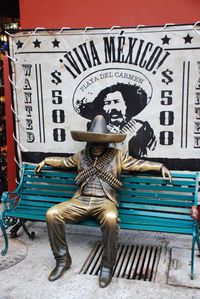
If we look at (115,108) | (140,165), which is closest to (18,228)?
(140,165)

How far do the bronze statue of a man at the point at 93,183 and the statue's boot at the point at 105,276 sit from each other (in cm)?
2

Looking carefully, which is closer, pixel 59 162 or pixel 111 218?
pixel 111 218

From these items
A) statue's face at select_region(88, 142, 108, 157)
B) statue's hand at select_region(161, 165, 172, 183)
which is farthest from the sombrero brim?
statue's hand at select_region(161, 165, 172, 183)

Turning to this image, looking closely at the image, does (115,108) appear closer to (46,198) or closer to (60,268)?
Result: (46,198)

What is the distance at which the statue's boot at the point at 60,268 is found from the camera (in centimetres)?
402

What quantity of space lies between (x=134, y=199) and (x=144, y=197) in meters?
0.12

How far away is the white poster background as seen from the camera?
14.7 feet

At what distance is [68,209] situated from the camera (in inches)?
167

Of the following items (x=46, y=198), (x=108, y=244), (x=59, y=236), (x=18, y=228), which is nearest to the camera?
(x=108, y=244)

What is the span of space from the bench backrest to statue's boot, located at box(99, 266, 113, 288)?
21.4 inches

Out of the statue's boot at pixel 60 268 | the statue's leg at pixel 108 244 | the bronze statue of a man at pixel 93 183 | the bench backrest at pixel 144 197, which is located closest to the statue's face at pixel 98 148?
the bronze statue of a man at pixel 93 183

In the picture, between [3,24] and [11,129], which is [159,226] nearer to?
[11,129]

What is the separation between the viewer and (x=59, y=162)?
474cm

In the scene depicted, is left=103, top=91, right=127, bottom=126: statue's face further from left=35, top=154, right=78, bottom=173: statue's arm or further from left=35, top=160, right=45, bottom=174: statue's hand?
left=35, top=160, right=45, bottom=174: statue's hand
